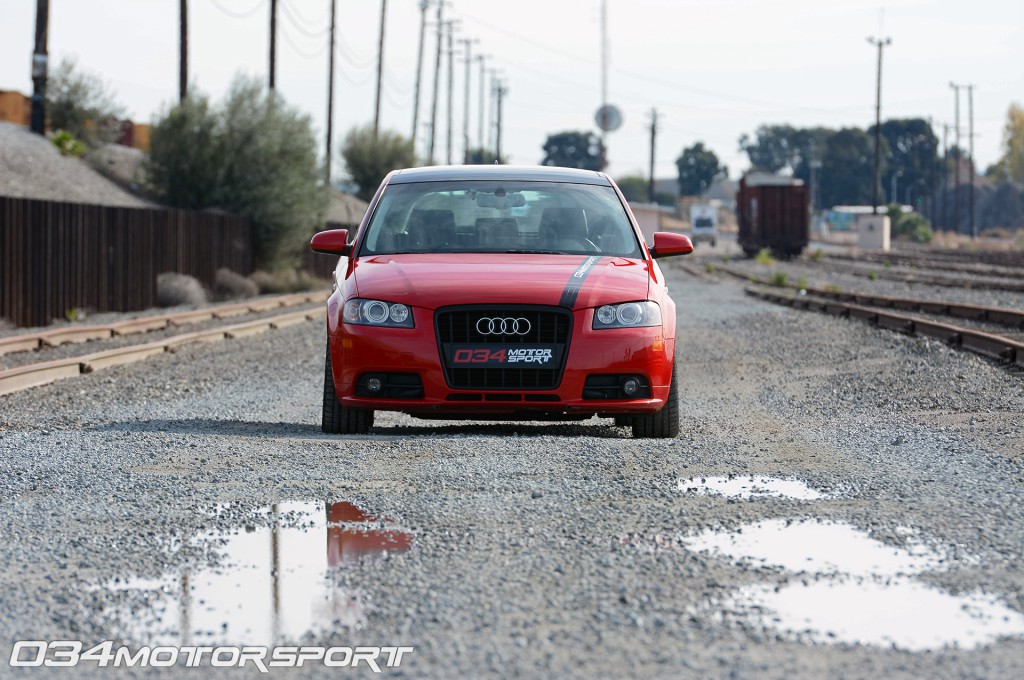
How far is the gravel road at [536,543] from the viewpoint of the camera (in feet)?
13.9

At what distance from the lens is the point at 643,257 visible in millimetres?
8836

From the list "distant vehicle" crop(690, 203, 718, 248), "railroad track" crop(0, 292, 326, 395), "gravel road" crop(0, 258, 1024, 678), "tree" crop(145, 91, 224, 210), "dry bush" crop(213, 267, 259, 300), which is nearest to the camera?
"gravel road" crop(0, 258, 1024, 678)

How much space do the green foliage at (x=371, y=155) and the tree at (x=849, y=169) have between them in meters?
97.3

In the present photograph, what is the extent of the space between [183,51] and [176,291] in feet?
46.2

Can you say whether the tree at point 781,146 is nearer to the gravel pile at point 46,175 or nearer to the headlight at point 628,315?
the gravel pile at point 46,175

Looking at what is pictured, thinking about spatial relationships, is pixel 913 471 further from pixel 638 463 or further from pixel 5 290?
pixel 5 290

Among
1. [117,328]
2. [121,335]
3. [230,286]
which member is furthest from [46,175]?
[117,328]

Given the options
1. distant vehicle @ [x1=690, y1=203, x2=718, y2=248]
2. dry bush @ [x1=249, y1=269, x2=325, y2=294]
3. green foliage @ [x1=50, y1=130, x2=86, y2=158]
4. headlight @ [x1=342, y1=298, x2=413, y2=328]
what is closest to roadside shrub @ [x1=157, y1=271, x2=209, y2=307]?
dry bush @ [x1=249, y1=269, x2=325, y2=294]

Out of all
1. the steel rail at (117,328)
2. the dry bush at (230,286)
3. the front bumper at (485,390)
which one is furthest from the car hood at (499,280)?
the dry bush at (230,286)

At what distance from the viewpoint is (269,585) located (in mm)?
4867

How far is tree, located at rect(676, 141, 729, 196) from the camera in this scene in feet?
611

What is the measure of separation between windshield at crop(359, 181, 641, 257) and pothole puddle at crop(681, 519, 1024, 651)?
11.3 feet

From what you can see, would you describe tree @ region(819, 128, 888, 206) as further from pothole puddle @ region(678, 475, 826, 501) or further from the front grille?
pothole puddle @ region(678, 475, 826, 501)

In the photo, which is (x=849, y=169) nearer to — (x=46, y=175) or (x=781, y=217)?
(x=781, y=217)
